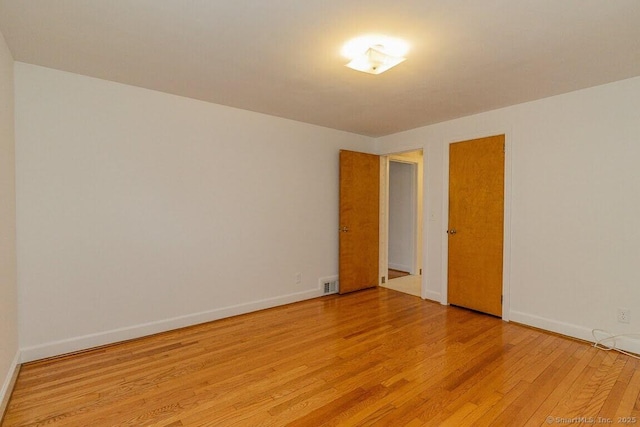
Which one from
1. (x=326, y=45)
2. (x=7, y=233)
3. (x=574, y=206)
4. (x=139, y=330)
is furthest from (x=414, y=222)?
(x=7, y=233)

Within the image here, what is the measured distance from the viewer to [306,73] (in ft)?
8.55

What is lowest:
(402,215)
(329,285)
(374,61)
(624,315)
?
(329,285)

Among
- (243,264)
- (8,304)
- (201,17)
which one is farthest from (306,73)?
(8,304)

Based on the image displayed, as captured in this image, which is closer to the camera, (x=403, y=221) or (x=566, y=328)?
(x=566, y=328)

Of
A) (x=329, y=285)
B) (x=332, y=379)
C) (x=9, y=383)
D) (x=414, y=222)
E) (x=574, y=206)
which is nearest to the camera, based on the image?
(x=9, y=383)

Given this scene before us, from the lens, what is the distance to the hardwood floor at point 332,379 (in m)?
1.88

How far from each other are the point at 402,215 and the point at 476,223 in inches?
95.2

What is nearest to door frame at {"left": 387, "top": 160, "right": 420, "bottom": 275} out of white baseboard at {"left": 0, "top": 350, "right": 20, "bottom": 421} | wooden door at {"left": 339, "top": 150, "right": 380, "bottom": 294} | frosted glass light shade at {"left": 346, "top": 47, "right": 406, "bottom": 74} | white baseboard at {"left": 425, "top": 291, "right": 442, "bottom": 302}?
wooden door at {"left": 339, "top": 150, "right": 380, "bottom": 294}

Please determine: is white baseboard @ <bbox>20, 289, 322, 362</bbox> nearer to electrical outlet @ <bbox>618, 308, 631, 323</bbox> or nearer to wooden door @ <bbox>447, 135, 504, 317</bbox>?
wooden door @ <bbox>447, 135, 504, 317</bbox>

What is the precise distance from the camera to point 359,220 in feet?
15.2

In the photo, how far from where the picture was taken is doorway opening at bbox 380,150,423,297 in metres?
5.00

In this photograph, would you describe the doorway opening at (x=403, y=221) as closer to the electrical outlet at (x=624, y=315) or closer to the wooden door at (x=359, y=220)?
the wooden door at (x=359, y=220)

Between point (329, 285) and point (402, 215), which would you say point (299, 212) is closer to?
point (329, 285)

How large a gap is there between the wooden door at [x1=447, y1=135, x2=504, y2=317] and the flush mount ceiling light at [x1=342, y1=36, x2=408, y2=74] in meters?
1.92
